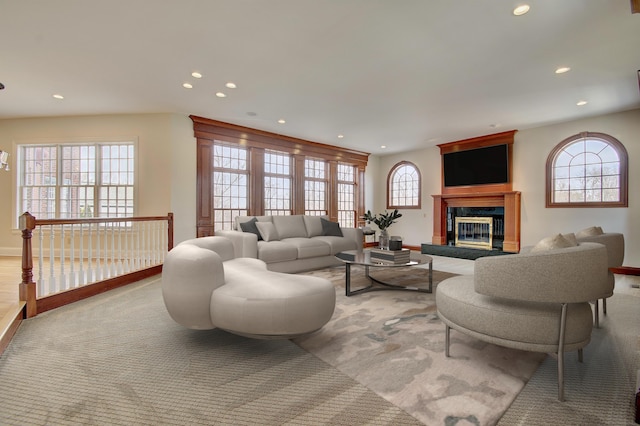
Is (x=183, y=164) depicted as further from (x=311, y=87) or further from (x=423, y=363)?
(x=423, y=363)

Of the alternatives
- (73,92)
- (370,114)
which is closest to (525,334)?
(370,114)

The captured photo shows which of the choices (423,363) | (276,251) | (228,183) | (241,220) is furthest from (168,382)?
(228,183)

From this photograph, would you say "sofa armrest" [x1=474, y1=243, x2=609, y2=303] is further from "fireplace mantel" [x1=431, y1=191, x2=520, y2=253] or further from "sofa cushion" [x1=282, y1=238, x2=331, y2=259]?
"fireplace mantel" [x1=431, y1=191, x2=520, y2=253]

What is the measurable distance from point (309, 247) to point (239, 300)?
2.84 metres

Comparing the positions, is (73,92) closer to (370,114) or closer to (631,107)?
(370,114)

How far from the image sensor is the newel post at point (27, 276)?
267cm

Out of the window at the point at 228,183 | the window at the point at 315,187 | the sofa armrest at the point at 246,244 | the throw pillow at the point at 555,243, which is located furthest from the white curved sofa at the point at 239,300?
the window at the point at 315,187

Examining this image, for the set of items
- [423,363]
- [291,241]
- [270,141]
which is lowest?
[423,363]

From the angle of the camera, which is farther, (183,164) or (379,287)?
(183,164)

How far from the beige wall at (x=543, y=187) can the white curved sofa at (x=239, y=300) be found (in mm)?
5757

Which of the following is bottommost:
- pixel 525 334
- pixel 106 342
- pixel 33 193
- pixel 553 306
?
pixel 106 342

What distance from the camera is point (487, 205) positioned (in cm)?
665

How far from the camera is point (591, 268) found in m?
1.42

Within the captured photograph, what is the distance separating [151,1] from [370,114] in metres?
3.62
